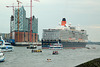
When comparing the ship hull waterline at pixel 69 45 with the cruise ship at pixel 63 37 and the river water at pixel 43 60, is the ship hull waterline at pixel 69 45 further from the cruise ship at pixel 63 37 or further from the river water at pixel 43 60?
the river water at pixel 43 60

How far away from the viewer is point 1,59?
60.0 metres

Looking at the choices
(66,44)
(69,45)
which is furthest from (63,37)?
(66,44)

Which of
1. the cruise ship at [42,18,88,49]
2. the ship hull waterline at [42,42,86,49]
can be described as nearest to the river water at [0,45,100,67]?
the ship hull waterline at [42,42,86,49]

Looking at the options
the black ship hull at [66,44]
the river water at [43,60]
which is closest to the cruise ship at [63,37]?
the black ship hull at [66,44]

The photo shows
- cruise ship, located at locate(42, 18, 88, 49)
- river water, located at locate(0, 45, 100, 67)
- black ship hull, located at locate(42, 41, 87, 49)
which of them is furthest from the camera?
cruise ship, located at locate(42, 18, 88, 49)

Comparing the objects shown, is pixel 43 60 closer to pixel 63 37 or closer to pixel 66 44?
pixel 66 44

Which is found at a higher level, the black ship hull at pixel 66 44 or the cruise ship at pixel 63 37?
the cruise ship at pixel 63 37

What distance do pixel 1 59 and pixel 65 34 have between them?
101 m

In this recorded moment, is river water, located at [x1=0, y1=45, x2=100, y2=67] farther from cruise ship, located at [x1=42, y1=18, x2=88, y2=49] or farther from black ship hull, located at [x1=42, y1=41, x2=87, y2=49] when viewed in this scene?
cruise ship, located at [x1=42, y1=18, x2=88, y2=49]

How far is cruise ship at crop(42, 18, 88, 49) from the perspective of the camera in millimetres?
147625

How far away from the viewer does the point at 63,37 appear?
6142 inches

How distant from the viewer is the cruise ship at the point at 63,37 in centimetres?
14762

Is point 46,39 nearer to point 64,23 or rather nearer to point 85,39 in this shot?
point 64,23

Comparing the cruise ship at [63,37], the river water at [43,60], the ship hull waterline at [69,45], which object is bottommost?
the river water at [43,60]
